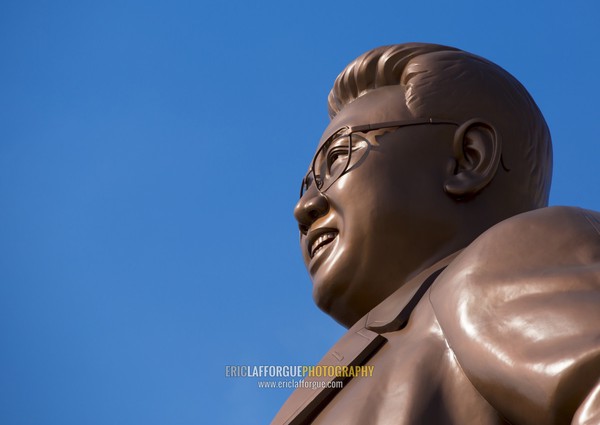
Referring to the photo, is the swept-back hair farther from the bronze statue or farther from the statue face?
the statue face

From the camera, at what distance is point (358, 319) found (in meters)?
4.77

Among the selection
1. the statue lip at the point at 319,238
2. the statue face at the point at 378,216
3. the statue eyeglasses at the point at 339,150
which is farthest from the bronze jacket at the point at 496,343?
the statue eyeglasses at the point at 339,150

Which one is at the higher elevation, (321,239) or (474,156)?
(474,156)

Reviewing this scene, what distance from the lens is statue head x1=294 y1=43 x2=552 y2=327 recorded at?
4.59m

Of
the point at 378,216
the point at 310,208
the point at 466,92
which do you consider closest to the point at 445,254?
the point at 378,216

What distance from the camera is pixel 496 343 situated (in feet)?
11.1

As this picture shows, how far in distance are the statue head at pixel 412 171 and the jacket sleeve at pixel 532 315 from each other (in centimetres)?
77

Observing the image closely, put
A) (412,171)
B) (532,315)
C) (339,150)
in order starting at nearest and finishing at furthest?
(532,315) < (412,171) < (339,150)

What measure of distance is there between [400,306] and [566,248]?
0.92 m

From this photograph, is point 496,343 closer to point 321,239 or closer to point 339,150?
point 321,239

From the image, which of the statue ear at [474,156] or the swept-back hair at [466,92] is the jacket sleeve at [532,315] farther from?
the swept-back hair at [466,92]

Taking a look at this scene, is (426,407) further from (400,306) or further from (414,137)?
(414,137)

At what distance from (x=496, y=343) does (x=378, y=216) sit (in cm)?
131

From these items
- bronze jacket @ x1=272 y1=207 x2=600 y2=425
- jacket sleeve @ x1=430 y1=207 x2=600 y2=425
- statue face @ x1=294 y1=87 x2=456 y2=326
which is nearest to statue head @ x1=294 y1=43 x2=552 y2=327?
statue face @ x1=294 y1=87 x2=456 y2=326
